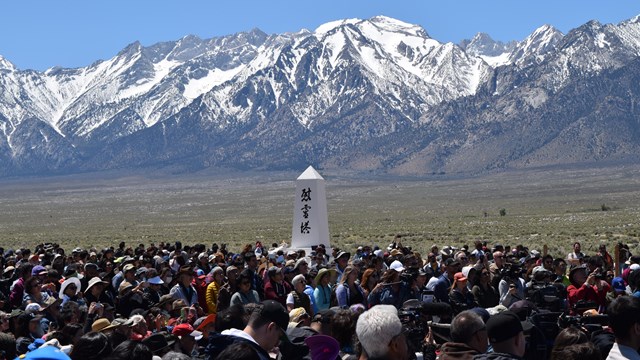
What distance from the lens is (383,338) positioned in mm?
6180

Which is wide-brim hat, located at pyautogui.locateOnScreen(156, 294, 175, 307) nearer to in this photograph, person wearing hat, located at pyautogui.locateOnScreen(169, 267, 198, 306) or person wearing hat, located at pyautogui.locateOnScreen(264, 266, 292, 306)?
person wearing hat, located at pyautogui.locateOnScreen(169, 267, 198, 306)

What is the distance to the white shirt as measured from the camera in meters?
6.74

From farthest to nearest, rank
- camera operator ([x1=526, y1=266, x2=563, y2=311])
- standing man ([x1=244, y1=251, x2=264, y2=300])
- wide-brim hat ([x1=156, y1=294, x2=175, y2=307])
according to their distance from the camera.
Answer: standing man ([x1=244, y1=251, x2=264, y2=300]) < wide-brim hat ([x1=156, y1=294, x2=175, y2=307]) < camera operator ([x1=526, y1=266, x2=563, y2=311])

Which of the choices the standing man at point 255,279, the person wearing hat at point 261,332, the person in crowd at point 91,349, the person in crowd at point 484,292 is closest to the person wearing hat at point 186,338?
the person in crowd at point 91,349

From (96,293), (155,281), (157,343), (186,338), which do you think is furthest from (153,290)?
(157,343)

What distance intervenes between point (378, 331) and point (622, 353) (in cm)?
174

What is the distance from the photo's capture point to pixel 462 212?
3189 inches

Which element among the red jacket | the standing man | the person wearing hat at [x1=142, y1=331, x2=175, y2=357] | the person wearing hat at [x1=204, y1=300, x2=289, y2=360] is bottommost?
the red jacket

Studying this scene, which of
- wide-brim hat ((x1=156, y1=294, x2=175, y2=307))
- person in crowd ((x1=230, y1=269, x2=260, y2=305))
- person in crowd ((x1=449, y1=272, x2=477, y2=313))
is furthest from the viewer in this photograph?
person in crowd ((x1=449, y1=272, x2=477, y2=313))

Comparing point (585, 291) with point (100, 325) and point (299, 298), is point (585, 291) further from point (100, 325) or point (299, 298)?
point (100, 325)

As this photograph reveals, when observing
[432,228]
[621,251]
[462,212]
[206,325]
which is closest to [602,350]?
[206,325]

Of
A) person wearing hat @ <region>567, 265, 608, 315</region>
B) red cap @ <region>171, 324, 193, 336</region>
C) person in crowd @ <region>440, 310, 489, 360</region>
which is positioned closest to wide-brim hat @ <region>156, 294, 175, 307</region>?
red cap @ <region>171, 324, 193, 336</region>

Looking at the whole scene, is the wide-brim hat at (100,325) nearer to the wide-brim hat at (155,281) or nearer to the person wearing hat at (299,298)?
the person wearing hat at (299,298)

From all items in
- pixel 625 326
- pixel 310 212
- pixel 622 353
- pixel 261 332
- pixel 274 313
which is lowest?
pixel 310 212
